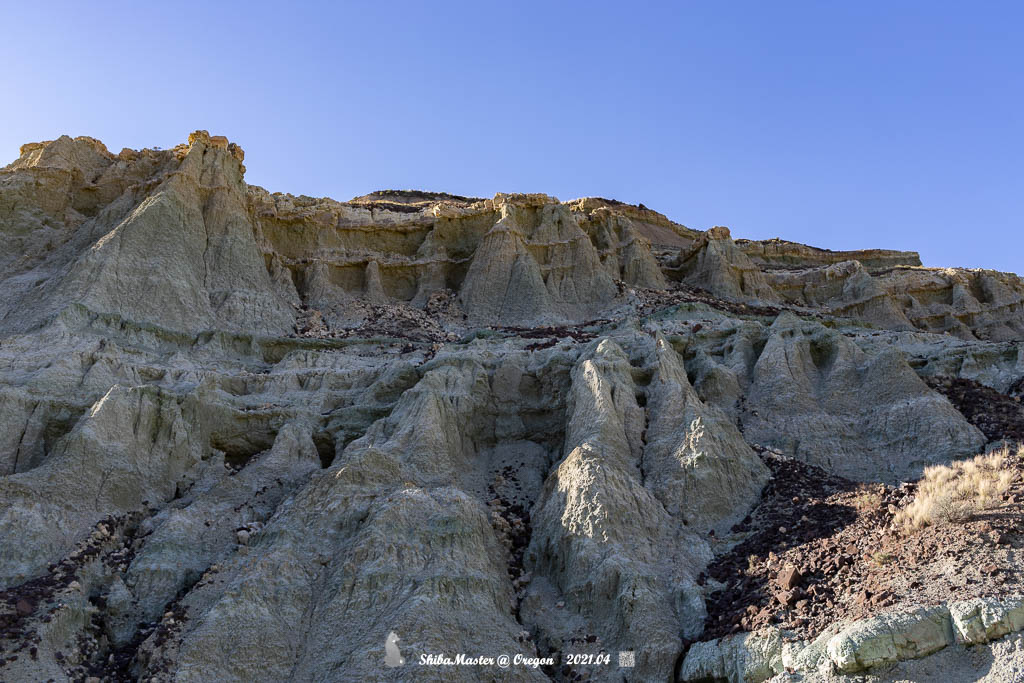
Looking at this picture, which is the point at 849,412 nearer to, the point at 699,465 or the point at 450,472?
the point at 699,465

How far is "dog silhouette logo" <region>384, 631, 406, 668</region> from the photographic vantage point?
15320mm

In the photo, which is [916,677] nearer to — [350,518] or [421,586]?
[421,586]

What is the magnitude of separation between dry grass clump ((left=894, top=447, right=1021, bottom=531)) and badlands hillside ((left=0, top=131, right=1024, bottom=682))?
→ 3.6 inches

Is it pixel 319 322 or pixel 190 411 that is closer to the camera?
pixel 190 411

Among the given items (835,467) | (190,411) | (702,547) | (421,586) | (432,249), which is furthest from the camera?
(432,249)

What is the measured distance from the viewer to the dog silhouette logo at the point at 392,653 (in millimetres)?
15320

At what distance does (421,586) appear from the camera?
56.2 ft

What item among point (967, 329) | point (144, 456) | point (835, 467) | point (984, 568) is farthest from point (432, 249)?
point (984, 568)

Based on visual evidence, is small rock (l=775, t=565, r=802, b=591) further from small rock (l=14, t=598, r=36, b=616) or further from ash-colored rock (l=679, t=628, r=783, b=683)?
small rock (l=14, t=598, r=36, b=616)

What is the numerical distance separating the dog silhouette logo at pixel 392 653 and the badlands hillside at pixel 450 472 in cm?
16

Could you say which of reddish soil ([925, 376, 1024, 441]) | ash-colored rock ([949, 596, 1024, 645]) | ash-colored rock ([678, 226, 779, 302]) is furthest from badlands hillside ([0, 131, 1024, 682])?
ash-colored rock ([678, 226, 779, 302])

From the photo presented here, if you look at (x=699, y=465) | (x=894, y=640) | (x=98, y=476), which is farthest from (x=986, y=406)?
(x=98, y=476)

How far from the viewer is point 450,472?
23.5 metres

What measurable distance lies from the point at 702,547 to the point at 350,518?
9030mm
